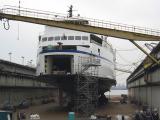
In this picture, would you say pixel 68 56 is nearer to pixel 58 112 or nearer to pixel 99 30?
pixel 99 30

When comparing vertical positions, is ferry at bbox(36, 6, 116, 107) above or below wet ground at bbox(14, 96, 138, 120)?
above

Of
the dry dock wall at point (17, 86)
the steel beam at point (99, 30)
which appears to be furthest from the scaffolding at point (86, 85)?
the dry dock wall at point (17, 86)

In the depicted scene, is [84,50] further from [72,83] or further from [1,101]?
[1,101]

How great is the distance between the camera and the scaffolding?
29.0 meters

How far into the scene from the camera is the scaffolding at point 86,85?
28969 millimetres

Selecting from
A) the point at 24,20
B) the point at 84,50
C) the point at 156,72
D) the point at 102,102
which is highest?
the point at 24,20

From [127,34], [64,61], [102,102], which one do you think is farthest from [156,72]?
[102,102]

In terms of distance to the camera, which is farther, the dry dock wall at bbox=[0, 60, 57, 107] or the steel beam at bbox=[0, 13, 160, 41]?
the dry dock wall at bbox=[0, 60, 57, 107]

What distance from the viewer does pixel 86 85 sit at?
2967 centimetres

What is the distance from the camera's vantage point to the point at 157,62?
1024 inches

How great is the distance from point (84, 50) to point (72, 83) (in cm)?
336

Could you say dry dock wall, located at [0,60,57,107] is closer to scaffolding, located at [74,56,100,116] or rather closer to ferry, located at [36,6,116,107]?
ferry, located at [36,6,116,107]

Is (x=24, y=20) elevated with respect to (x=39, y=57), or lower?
elevated

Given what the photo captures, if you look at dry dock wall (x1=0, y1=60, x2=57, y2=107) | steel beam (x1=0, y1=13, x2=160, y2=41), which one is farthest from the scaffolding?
dry dock wall (x1=0, y1=60, x2=57, y2=107)
